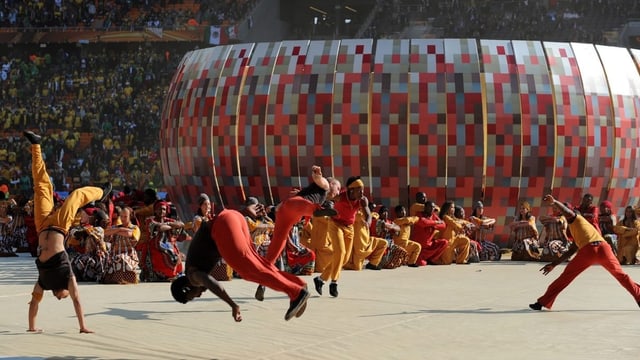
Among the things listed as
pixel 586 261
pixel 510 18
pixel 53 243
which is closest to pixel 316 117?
pixel 586 261

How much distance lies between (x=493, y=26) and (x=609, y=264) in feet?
91.8

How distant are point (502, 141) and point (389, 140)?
5.45ft

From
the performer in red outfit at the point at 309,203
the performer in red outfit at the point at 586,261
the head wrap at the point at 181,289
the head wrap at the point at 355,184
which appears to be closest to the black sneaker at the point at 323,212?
the performer in red outfit at the point at 309,203

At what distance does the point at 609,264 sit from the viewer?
9.16 m

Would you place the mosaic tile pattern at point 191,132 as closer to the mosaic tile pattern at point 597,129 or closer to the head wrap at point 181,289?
the mosaic tile pattern at point 597,129

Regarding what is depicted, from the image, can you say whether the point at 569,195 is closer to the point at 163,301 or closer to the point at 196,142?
the point at 196,142

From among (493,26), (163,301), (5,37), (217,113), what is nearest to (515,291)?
(163,301)

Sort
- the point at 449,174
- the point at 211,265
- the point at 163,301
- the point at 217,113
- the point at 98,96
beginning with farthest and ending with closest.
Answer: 1. the point at 98,96
2. the point at 217,113
3. the point at 449,174
4. the point at 163,301
5. the point at 211,265

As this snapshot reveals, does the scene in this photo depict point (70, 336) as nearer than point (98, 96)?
Yes

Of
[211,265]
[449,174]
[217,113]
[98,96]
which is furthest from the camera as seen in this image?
[98,96]

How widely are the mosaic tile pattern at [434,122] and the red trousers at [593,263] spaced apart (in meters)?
6.59

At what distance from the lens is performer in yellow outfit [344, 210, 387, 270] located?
12.9 m

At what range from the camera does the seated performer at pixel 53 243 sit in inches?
301

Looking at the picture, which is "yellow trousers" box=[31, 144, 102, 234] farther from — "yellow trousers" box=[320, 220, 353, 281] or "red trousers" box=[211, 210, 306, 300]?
"yellow trousers" box=[320, 220, 353, 281]
